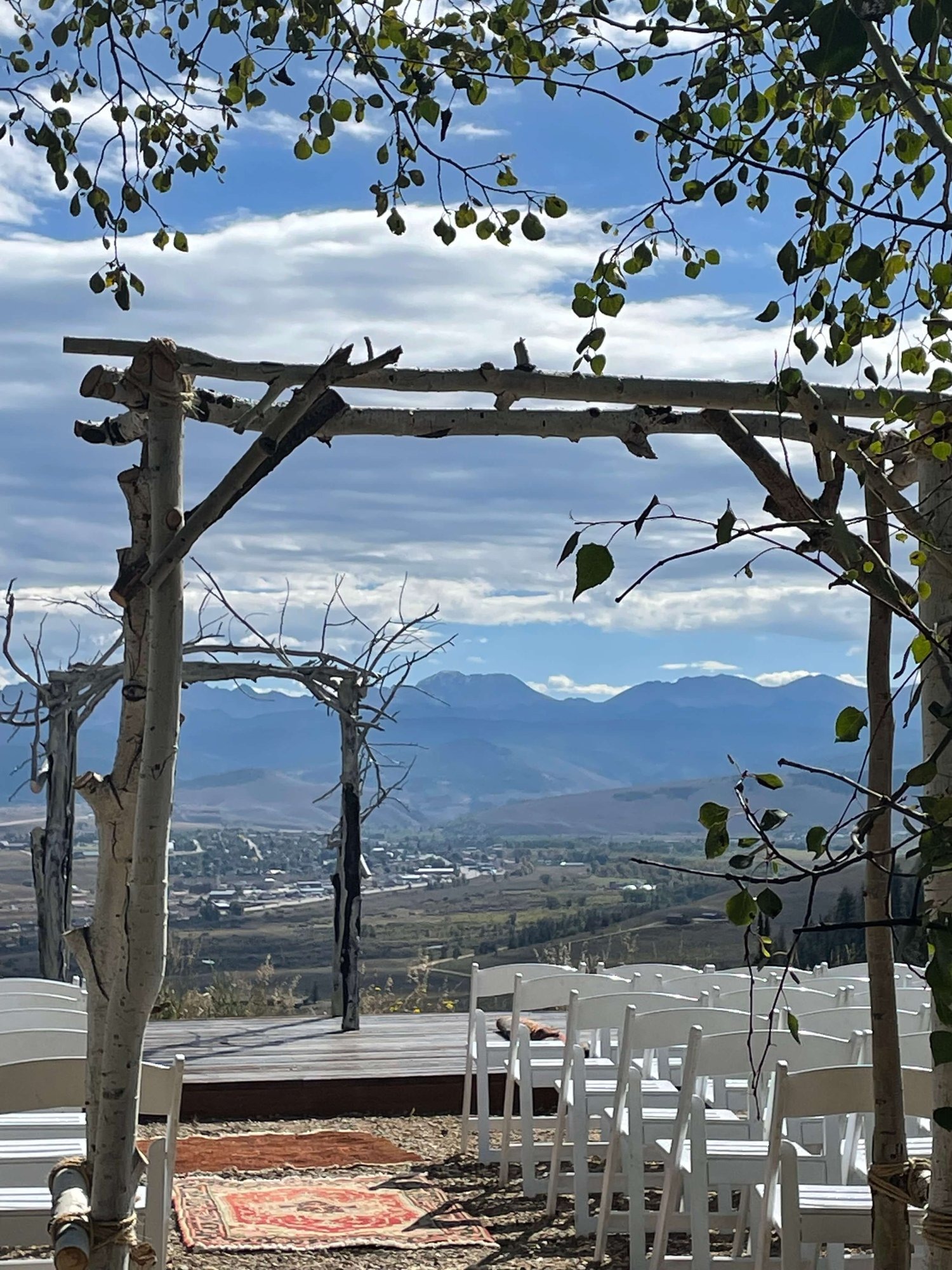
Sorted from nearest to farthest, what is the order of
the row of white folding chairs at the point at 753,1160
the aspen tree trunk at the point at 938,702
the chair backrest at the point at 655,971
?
1. the aspen tree trunk at the point at 938,702
2. the row of white folding chairs at the point at 753,1160
3. the chair backrest at the point at 655,971

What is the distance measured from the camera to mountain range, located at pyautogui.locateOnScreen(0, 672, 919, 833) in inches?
3381

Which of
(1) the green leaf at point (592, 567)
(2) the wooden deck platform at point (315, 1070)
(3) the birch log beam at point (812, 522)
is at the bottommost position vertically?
(2) the wooden deck platform at point (315, 1070)

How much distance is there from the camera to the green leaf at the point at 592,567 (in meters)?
1.21

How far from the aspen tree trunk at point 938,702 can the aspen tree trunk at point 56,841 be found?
22.1ft

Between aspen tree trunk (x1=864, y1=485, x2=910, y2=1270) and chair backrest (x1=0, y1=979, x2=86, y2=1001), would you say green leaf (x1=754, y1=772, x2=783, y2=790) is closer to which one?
aspen tree trunk (x1=864, y1=485, x2=910, y2=1270)

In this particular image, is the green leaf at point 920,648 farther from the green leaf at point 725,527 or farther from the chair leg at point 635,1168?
the chair leg at point 635,1168

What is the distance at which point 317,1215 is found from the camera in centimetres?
497

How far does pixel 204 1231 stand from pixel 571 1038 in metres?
1.38

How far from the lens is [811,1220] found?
10.6 ft

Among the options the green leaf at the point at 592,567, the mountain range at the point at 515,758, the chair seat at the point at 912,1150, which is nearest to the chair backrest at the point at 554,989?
the chair seat at the point at 912,1150

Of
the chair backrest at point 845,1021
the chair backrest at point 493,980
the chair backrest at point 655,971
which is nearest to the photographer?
the chair backrest at point 845,1021

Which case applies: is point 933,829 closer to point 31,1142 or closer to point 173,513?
point 173,513

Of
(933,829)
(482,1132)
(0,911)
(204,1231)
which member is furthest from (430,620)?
(0,911)

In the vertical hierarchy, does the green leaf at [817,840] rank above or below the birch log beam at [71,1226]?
above
